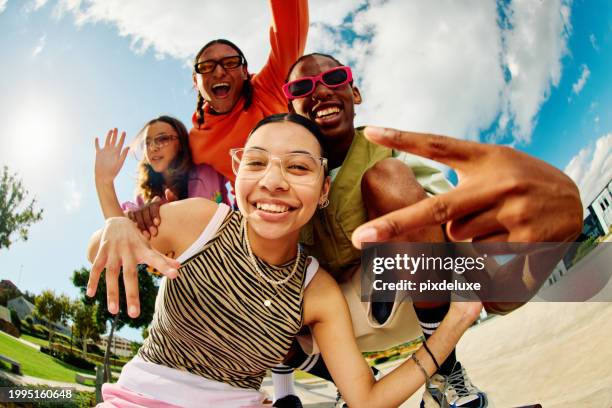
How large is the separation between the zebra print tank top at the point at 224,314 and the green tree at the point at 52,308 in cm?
206

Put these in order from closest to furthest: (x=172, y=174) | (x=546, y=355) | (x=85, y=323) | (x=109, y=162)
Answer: (x=109, y=162) < (x=172, y=174) < (x=546, y=355) < (x=85, y=323)

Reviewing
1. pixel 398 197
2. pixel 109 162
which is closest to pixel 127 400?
pixel 109 162

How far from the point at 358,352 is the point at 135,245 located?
0.70m

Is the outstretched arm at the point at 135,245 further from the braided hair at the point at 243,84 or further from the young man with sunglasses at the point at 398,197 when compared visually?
the braided hair at the point at 243,84

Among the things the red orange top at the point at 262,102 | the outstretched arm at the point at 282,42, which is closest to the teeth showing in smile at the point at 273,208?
the red orange top at the point at 262,102

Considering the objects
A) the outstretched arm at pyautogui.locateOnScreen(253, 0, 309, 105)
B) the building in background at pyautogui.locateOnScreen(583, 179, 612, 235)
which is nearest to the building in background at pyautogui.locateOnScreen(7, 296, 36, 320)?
the outstretched arm at pyautogui.locateOnScreen(253, 0, 309, 105)

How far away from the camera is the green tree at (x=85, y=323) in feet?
9.96

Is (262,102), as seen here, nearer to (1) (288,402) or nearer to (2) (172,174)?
(2) (172,174)

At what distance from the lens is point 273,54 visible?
186cm

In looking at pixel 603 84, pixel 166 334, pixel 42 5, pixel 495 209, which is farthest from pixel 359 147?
pixel 42 5

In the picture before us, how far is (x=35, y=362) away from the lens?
9.24 feet

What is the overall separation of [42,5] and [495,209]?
2.70 m

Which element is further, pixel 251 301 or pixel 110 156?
pixel 110 156

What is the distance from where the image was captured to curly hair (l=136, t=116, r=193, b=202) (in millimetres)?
1969
